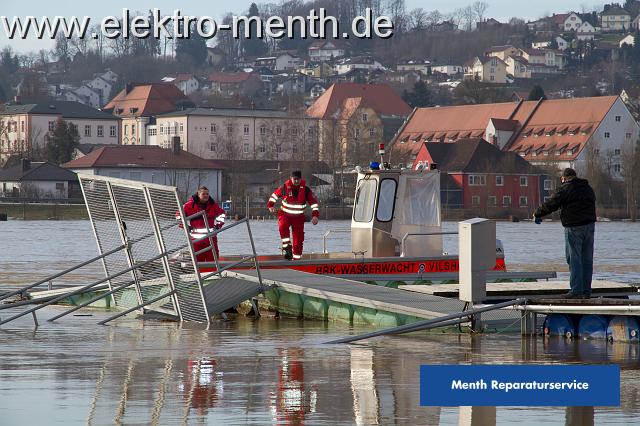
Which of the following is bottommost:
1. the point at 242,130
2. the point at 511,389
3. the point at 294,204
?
the point at 511,389

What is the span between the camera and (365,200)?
2639cm

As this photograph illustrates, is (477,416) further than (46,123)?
No

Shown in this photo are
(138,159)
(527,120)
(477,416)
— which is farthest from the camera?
(527,120)

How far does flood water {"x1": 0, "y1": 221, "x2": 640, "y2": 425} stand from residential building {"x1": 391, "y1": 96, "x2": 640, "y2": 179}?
12365cm

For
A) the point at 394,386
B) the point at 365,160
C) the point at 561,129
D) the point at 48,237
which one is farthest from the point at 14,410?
the point at 561,129

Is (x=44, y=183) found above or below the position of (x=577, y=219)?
above

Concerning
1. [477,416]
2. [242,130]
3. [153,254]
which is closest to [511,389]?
[477,416]

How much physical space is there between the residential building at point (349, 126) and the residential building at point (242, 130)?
309 cm

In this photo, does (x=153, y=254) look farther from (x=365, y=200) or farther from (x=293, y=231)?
(x=365, y=200)

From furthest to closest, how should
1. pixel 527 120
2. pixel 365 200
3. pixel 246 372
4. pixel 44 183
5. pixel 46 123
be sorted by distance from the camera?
pixel 46 123 → pixel 527 120 → pixel 44 183 → pixel 365 200 → pixel 246 372

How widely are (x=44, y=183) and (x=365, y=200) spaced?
106 meters

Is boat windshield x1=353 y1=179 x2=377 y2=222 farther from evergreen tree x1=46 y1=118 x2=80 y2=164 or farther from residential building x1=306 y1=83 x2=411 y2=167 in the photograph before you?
evergreen tree x1=46 y1=118 x2=80 y2=164

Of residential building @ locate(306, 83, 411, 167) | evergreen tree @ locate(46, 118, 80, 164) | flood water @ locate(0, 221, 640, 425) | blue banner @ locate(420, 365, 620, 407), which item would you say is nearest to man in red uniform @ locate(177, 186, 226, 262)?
flood water @ locate(0, 221, 640, 425)

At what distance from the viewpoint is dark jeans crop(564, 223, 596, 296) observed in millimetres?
18531
